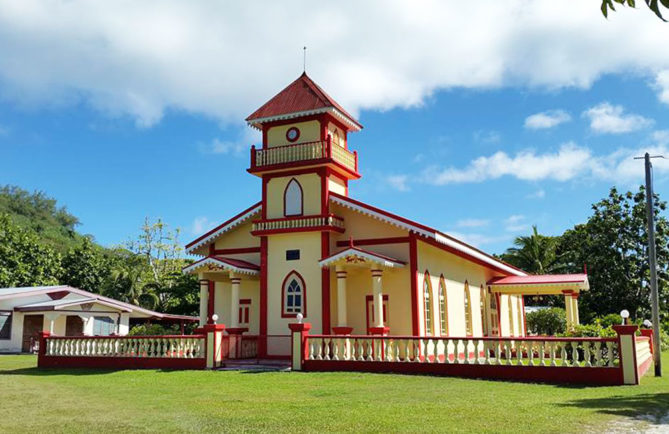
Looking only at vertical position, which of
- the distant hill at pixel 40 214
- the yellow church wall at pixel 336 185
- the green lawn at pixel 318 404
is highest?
the distant hill at pixel 40 214

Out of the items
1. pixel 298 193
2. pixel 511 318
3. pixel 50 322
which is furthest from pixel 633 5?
pixel 50 322

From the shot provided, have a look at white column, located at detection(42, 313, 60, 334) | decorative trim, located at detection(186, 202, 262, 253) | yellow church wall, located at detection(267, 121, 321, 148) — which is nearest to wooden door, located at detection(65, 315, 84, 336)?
white column, located at detection(42, 313, 60, 334)

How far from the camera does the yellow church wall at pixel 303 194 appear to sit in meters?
21.7

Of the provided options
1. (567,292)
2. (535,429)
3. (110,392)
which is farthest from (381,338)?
(567,292)

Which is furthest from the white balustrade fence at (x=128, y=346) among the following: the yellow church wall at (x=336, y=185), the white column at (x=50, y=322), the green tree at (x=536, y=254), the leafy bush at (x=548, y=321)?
the green tree at (x=536, y=254)

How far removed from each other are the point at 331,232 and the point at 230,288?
5135mm

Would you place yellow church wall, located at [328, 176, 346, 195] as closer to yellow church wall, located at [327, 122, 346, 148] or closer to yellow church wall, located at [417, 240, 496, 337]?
yellow church wall, located at [327, 122, 346, 148]

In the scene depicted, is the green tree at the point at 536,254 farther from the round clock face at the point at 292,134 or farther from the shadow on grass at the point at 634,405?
the shadow on grass at the point at 634,405

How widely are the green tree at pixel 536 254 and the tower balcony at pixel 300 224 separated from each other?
29.8m

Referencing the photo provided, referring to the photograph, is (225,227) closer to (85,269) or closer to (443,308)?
(443,308)

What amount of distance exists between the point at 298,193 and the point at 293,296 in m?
3.60

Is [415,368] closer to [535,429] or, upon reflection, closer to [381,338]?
[381,338]

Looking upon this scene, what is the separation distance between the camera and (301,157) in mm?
21750

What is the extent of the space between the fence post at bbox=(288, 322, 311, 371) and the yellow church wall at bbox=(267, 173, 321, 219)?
5.30 m
